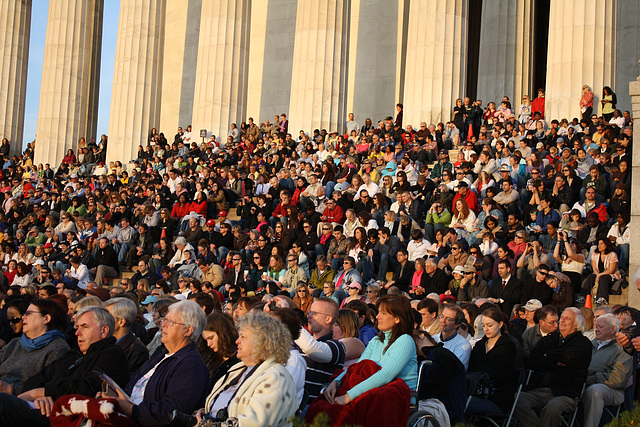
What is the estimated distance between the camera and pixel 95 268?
22.9 m

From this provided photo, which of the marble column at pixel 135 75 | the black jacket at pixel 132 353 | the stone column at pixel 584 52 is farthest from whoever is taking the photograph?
the marble column at pixel 135 75

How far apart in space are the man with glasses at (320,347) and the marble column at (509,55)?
2413cm

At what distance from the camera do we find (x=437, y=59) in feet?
88.0

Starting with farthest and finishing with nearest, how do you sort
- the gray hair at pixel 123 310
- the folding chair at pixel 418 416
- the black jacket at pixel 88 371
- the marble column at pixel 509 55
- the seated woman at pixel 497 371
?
the marble column at pixel 509 55 → the seated woman at pixel 497 371 → the gray hair at pixel 123 310 → the folding chair at pixel 418 416 → the black jacket at pixel 88 371

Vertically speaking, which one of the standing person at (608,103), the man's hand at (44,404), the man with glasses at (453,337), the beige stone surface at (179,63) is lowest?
the man's hand at (44,404)

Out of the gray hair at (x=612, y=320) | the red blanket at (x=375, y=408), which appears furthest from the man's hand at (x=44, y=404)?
the gray hair at (x=612, y=320)

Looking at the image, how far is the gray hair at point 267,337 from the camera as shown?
626cm

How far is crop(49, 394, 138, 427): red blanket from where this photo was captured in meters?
6.05

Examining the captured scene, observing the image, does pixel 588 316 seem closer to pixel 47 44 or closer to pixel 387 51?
pixel 387 51

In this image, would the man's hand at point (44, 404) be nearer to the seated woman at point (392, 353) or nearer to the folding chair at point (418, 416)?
the seated woman at point (392, 353)

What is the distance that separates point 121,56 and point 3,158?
29.4 ft

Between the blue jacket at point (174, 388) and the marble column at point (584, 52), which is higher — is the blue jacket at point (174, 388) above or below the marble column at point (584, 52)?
below

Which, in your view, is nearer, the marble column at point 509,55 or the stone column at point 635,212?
the stone column at point 635,212

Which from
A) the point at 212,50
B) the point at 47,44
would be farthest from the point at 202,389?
the point at 47,44
